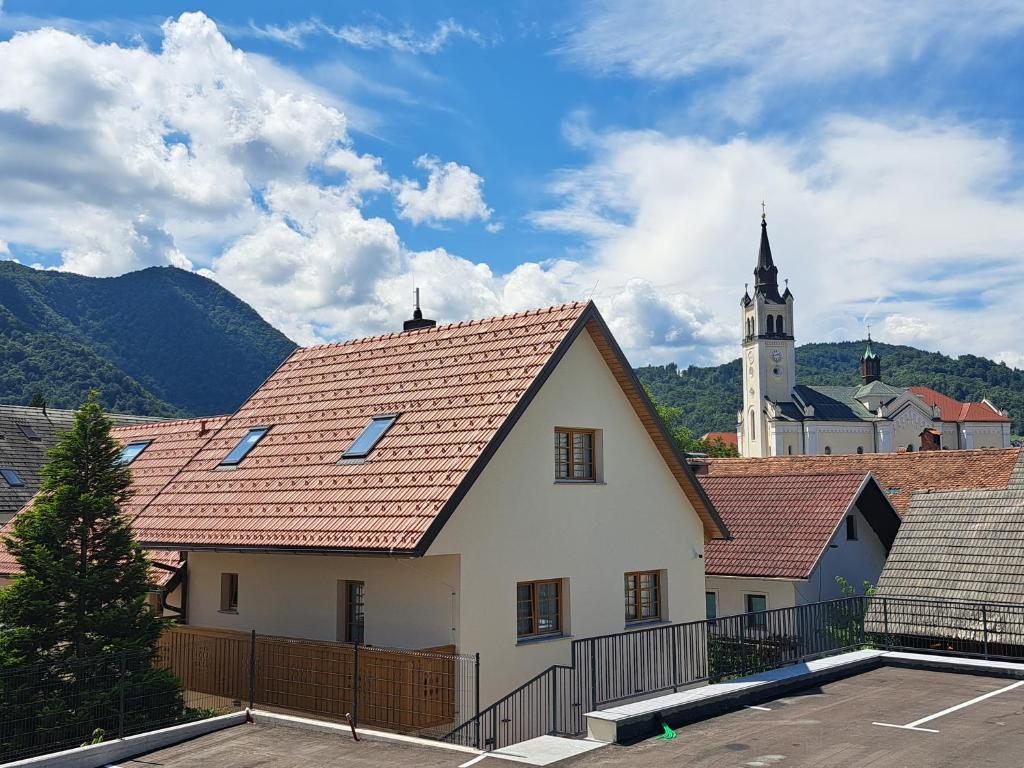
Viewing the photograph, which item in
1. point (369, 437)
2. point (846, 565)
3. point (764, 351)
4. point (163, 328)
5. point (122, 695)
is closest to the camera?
point (122, 695)

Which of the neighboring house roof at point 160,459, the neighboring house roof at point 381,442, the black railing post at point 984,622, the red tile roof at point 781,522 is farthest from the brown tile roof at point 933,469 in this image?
the neighboring house roof at point 160,459

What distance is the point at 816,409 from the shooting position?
125 meters

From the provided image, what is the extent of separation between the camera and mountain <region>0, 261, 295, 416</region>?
13662cm

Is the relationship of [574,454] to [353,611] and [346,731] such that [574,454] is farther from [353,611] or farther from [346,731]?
[346,731]

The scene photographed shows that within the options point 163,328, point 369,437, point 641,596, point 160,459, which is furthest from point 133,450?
point 163,328

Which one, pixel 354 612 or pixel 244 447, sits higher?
pixel 244 447

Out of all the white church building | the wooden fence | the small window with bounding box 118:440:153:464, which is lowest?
the wooden fence

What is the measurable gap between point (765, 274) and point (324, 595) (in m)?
127

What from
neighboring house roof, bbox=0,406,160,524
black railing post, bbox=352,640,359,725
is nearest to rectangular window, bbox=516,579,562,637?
black railing post, bbox=352,640,359,725

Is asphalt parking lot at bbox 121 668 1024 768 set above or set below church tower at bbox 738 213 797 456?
below

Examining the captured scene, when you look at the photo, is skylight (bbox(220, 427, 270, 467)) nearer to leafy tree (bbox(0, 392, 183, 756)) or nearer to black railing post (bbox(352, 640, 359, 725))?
leafy tree (bbox(0, 392, 183, 756))

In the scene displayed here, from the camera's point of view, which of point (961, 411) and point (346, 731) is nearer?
point (346, 731)

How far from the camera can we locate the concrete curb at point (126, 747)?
1164cm

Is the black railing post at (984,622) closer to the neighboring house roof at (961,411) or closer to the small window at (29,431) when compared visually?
the small window at (29,431)
